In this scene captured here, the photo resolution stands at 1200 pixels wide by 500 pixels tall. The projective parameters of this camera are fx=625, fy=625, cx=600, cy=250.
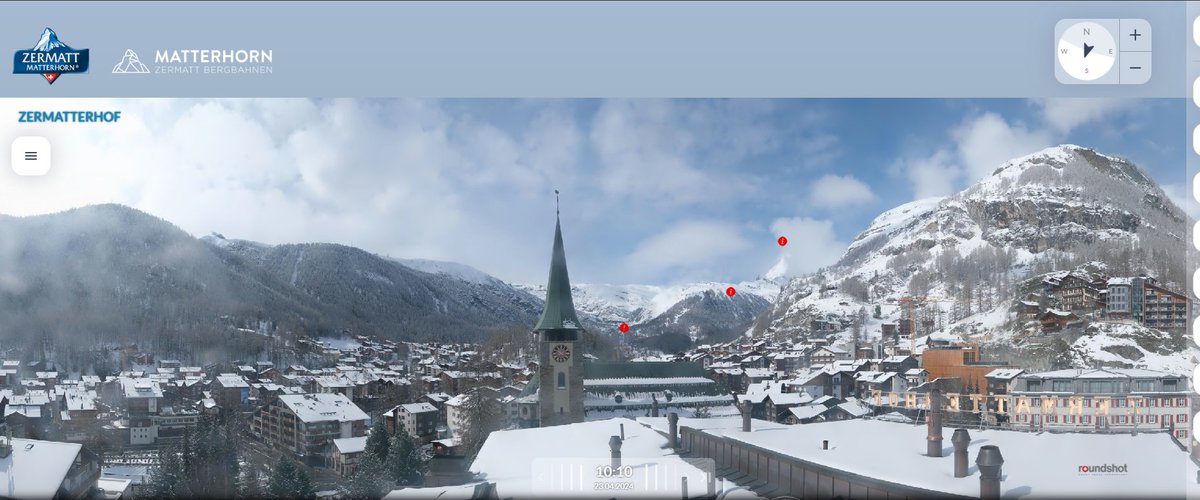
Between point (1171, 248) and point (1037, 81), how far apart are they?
7.23ft

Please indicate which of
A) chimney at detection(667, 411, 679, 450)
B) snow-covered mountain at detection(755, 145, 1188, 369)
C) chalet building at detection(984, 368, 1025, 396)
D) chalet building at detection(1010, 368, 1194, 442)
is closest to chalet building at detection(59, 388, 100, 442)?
chimney at detection(667, 411, 679, 450)

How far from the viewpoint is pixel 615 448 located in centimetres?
481

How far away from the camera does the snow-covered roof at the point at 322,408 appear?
11.3 m

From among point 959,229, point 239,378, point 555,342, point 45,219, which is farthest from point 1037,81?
point 239,378

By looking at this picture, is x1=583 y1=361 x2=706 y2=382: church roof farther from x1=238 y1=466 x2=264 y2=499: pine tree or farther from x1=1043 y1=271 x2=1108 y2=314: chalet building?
x1=238 y1=466 x2=264 y2=499: pine tree

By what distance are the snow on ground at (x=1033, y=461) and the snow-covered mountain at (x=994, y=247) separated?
4.31 feet

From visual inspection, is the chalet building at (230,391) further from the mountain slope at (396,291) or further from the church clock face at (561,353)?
the church clock face at (561,353)

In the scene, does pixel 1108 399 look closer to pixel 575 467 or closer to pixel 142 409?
pixel 575 467

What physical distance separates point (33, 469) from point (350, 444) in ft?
17.7

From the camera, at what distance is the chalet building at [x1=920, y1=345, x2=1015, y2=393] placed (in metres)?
7.36

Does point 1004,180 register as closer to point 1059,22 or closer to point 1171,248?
point 1171,248

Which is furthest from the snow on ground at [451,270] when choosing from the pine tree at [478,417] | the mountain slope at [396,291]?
the pine tree at [478,417]

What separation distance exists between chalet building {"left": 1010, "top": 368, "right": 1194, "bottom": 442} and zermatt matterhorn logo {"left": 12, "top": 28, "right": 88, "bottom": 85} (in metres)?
7.58

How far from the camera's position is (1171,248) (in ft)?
15.7
